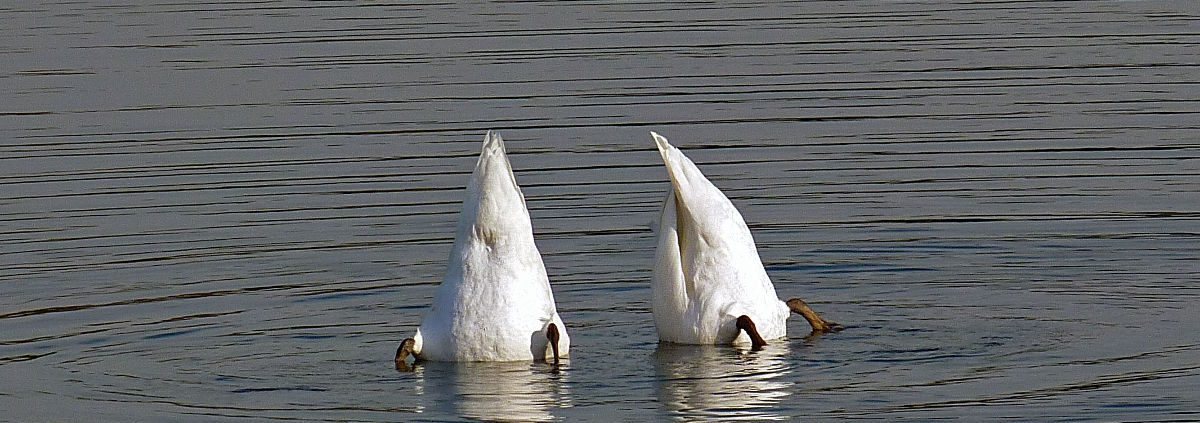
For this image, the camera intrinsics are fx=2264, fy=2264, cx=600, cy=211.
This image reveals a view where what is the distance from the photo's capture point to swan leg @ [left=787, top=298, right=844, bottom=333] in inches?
537

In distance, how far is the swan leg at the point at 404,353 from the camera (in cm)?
1276

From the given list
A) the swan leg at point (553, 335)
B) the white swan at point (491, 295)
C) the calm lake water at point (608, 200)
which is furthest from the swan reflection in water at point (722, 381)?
the white swan at point (491, 295)

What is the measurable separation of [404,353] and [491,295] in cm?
59

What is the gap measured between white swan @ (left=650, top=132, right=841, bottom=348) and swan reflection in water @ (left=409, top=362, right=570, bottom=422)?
0.98 metres

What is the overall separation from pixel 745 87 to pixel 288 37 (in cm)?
736

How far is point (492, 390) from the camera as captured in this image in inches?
481

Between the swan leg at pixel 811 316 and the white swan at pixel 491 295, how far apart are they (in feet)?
5.14

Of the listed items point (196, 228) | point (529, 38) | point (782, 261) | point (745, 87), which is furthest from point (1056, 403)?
point (529, 38)

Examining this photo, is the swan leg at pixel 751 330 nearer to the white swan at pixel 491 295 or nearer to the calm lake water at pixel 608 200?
the calm lake water at pixel 608 200

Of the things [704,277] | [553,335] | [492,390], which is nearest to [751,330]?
[704,277]

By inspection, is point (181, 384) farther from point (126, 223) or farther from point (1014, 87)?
point (1014, 87)

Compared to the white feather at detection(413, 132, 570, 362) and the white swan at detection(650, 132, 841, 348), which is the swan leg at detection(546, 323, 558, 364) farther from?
the white swan at detection(650, 132, 841, 348)

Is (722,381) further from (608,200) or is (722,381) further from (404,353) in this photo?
(608,200)

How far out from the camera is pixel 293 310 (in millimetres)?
14547
